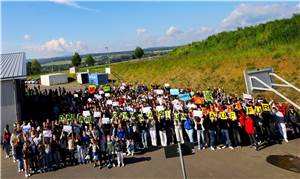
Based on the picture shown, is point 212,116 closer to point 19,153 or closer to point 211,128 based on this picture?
point 211,128

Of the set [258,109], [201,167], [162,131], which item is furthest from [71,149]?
[258,109]

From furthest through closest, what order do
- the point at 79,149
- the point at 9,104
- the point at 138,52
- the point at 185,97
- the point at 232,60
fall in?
the point at 138,52, the point at 232,60, the point at 185,97, the point at 9,104, the point at 79,149

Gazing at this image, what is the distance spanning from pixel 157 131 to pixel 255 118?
5.33m

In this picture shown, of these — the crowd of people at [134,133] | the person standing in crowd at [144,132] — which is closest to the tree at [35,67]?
the crowd of people at [134,133]

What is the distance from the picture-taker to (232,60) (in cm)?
4644

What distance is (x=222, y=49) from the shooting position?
2157 inches

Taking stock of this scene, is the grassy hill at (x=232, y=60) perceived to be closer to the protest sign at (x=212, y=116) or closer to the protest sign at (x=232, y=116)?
the protest sign at (x=232, y=116)

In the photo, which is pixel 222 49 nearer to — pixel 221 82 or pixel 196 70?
pixel 196 70

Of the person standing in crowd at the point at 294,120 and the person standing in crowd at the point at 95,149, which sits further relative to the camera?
the person standing in crowd at the point at 294,120

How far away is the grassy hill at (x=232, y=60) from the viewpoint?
40.7 meters

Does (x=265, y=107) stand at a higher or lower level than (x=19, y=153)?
higher

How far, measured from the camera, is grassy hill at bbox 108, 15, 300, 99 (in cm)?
4072

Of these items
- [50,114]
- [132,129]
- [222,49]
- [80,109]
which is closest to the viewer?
[132,129]

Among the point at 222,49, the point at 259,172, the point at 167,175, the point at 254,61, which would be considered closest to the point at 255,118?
the point at 259,172
